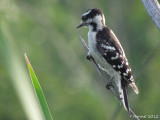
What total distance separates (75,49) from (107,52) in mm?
16848

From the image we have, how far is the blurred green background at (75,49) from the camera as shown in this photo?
17125 millimetres

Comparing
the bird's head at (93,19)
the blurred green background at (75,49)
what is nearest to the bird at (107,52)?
the bird's head at (93,19)

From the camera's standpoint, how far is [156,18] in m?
3.65

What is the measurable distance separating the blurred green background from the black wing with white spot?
945cm

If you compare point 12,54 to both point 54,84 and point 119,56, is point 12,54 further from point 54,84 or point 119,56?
point 54,84

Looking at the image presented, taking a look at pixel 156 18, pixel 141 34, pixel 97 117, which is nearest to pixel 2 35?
pixel 156 18

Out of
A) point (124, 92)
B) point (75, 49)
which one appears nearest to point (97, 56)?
point (124, 92)

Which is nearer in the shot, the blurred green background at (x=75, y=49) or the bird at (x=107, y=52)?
the bird at (x=107, y=52)

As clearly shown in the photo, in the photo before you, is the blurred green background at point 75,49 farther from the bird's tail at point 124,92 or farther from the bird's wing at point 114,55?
the bird's tail at point 124,92

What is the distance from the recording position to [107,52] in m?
5.75

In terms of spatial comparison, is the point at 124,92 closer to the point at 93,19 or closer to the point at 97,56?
the point at 97,56

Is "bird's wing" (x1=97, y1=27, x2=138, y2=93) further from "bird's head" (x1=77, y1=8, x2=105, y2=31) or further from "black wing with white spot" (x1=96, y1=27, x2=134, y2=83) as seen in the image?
"bird's head" (x1=77, y1=8, x2=105, y2=31)

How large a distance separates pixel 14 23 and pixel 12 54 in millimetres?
18273

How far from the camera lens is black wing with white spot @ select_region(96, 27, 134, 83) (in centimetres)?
567
